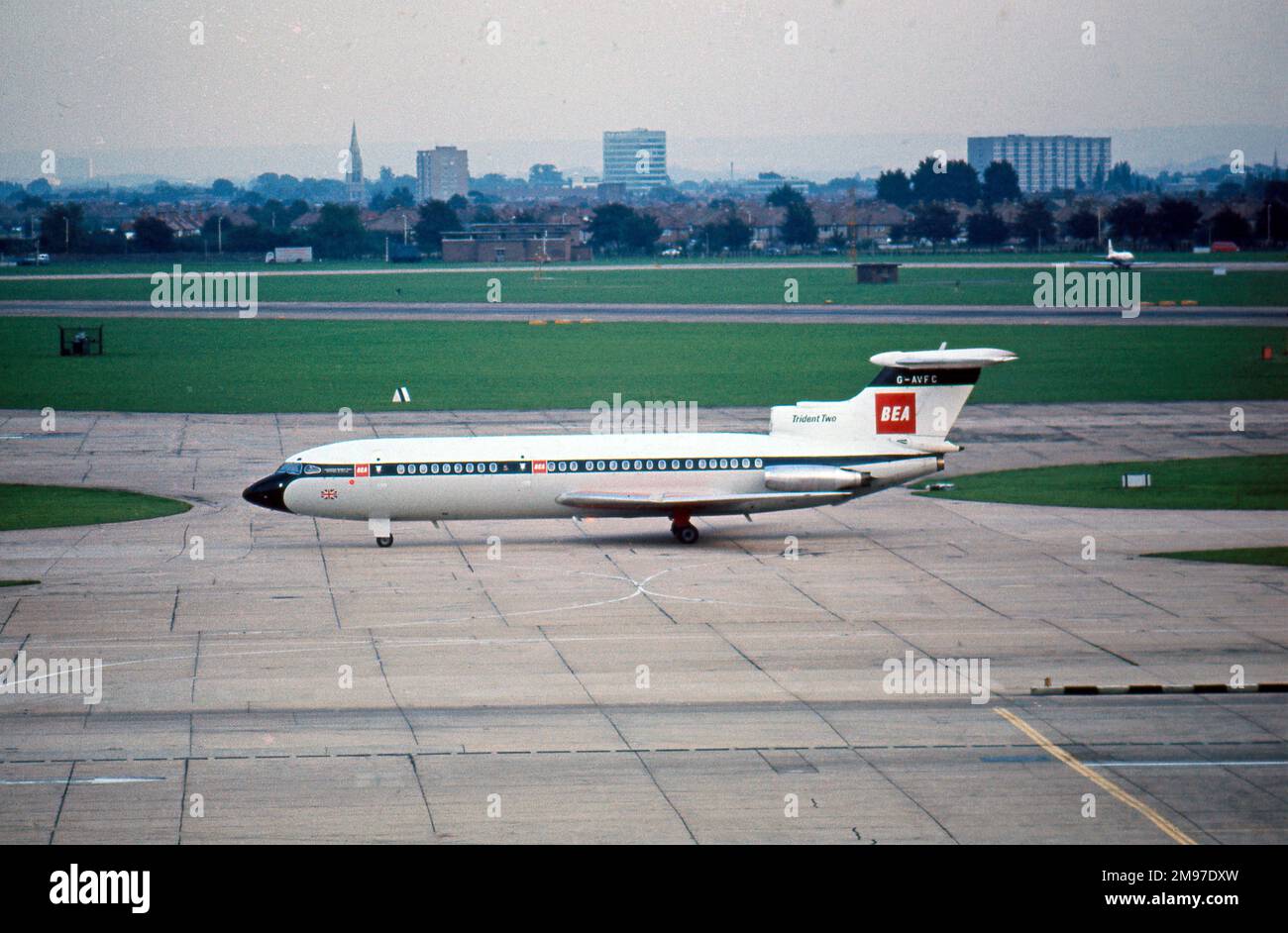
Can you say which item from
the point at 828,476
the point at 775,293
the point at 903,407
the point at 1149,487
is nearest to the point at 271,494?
the point at 828,476

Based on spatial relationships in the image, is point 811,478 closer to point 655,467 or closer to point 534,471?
point 655,467

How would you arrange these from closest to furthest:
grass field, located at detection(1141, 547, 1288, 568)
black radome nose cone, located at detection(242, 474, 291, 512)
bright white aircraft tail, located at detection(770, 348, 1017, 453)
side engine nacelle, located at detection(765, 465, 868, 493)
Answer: grass field, located at detection(1141, 547, 1288, 568)
side engine nacelle, located at detection(765, 465, 868, 493)
black radome nose cone, located at detection(242, 474, 291, 512)
bright white aircraft tail, located at detection(770, 348, 1017, 453)

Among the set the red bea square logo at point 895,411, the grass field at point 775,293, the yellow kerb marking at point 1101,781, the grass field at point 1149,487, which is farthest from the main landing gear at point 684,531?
the grass field at point 775,293

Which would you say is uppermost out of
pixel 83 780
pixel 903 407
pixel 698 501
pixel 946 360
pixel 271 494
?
pixel 946 360

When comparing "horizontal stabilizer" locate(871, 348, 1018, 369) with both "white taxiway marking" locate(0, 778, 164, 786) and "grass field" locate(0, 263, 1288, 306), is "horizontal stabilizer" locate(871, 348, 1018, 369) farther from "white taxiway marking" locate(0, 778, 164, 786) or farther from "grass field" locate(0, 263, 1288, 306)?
"grass field" locate(0, 263, 1288, 306)

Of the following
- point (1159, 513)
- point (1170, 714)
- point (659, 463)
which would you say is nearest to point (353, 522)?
point (659, 463)

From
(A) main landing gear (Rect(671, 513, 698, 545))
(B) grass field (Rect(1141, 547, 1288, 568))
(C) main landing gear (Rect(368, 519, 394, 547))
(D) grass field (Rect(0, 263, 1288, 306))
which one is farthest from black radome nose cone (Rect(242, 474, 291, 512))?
(D) grass field (Rect(0, 263, 1288, 306))

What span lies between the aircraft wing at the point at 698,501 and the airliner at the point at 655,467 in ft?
0.15

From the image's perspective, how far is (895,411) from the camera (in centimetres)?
5034

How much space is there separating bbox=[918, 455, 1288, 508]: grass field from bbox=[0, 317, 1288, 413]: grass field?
78.0 feet

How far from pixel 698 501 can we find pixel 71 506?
25923mm

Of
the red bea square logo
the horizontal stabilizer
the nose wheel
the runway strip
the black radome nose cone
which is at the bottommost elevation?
the nose wheel

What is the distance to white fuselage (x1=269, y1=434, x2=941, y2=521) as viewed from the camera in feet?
160
